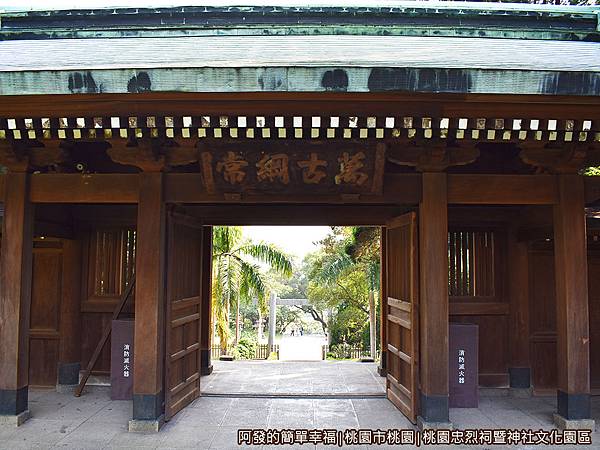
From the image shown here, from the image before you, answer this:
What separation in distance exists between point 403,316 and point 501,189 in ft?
6.24

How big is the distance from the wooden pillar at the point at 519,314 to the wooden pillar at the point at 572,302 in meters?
1.43

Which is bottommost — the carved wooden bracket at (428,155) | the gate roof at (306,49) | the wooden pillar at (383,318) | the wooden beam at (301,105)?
the wooden pillar at (383,318)

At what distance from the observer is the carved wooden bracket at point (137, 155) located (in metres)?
5.14

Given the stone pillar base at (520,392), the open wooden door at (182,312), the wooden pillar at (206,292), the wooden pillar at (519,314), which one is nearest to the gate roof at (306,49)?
the open wooden door at (182,312)

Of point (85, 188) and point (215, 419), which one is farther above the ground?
point (85, 188)

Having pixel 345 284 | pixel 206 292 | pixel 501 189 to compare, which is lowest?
pixel 345 284

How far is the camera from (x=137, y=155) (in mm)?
5188

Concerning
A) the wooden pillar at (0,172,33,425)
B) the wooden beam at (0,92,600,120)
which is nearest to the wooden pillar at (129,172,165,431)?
the wooden beam at (0,92,600,120)

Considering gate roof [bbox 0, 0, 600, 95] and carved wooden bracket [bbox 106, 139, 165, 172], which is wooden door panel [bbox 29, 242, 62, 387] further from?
gate roof [bbox 0, 0, 600, 95]

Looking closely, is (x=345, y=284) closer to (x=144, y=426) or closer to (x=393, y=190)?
(x=393, y=190)

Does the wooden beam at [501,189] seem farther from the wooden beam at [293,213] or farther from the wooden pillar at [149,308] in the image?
the wooden pillar at [149,308]

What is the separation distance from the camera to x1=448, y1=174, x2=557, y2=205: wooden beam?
17.3 ft

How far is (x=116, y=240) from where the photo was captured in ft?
23.3

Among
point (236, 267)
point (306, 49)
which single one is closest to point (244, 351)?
point (236, 267)
